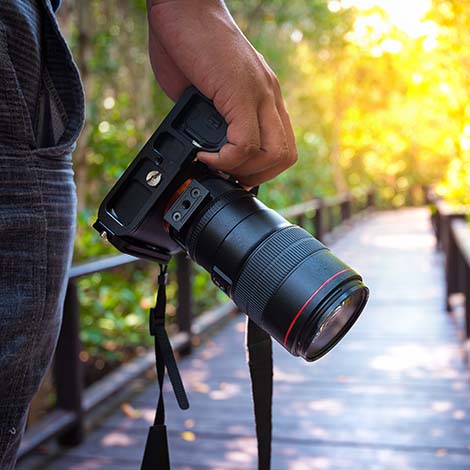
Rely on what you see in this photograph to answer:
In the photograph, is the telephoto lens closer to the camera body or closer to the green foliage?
the camera body

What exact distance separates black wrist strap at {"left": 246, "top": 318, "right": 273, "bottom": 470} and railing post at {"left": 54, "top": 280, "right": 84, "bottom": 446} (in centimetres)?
164

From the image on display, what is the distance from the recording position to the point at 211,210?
0.99 m

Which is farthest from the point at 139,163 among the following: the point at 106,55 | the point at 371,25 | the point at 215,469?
the point at 371,25

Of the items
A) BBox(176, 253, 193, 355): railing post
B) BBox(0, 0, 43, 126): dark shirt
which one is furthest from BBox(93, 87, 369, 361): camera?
BBox(176, 253, 193, 355): railing post

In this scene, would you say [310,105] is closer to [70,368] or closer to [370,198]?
[370,198]

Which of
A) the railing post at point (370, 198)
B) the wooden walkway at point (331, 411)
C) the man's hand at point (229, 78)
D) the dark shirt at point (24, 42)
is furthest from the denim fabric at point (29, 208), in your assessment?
the railing post at point (370, 198)

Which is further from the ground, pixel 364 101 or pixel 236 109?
pixel 236 109

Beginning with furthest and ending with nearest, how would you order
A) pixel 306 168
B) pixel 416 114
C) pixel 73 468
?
pixel 416 114
pixel 306 168
pixel 73 468

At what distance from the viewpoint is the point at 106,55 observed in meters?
5.98

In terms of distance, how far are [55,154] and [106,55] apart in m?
5.40

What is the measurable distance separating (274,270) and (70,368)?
77.7 inches

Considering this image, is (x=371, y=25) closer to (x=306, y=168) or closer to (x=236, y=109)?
(x=306, y=168)

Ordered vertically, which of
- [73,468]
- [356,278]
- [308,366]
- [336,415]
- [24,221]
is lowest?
[308,366]

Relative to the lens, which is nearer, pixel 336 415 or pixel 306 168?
pixel 336 415
